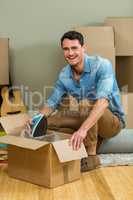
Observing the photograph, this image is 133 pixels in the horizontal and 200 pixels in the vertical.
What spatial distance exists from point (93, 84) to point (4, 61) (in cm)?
112

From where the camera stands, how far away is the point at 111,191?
2014 millimetres

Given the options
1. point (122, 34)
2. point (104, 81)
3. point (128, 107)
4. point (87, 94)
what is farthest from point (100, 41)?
point (104, 81)

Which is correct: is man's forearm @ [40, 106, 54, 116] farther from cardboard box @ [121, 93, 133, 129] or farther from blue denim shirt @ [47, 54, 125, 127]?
cardboard box @ [121, 93, 133, 129]

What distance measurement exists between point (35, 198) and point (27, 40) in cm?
203

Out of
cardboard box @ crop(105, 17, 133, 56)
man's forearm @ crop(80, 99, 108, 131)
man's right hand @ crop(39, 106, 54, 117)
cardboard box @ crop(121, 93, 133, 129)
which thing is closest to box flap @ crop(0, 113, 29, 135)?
man's right hand @ crop(39, 106, 54, 117)

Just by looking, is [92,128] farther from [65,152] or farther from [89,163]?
[65,152]

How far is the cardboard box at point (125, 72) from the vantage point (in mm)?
3518

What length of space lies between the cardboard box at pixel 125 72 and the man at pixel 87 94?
0.93 metres

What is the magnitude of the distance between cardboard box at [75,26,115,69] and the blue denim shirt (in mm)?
620

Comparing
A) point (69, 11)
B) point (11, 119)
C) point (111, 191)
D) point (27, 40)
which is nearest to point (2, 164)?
point (11, 119)

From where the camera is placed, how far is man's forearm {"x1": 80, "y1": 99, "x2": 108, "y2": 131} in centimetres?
223

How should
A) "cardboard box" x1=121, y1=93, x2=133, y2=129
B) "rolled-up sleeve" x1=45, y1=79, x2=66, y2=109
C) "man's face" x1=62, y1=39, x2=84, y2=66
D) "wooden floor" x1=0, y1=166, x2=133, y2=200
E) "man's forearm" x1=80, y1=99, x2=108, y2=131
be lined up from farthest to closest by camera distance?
"cardboard box" x1=121, y1=93, x2=133, y2=129, "rolled-up sleeve" x1=45, y1=79, x2=66, y2=109, "man's face" x1=62, y1=39, x2=84, y2=66, "man's forearm" x1=80, y1=99, x2=108, y2=131, "wooden floor" x1=0, y1=166, x2=133, y2=200

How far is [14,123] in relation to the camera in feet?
7.80

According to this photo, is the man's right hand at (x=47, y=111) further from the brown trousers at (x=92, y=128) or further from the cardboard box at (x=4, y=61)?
the cardboard box at (x=4, y=61)
